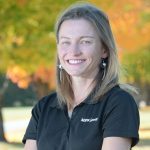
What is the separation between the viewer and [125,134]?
2.90m

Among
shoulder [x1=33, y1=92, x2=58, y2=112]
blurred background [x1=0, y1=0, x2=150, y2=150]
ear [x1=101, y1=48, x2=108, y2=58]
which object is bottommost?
blurred background [x1=0, y1=0, x2=150, y2=150]

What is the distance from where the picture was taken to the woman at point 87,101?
2.93 meters

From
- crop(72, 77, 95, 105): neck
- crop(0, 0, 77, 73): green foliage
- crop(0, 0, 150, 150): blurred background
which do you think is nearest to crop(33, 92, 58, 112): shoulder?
crop(72, 77, 95, 105): neck

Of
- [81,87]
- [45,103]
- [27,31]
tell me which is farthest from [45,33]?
[81,87]

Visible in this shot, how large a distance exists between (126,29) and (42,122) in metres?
14.6

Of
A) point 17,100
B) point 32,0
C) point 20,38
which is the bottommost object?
point 17,100

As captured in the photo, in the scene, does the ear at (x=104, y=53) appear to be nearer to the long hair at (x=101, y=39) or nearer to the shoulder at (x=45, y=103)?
the long hair at (x=101, y=39)

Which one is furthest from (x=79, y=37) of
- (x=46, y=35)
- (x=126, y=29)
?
(x=126, y=29)

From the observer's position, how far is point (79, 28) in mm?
3084

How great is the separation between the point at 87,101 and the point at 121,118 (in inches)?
10.3

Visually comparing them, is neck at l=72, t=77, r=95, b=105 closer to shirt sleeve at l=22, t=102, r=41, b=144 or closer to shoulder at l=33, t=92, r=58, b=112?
shoulder at l=33, t=92, r=58, b=112

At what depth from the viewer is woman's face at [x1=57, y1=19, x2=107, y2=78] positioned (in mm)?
3082

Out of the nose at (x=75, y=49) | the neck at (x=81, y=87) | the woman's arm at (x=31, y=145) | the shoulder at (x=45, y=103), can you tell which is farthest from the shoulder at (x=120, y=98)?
the woman's arm at (x=31, y=145)

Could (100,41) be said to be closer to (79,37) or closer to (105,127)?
(79,37)
